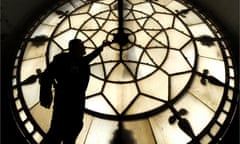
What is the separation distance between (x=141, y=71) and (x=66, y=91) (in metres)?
1.88

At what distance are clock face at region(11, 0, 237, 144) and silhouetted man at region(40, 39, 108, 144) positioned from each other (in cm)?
120

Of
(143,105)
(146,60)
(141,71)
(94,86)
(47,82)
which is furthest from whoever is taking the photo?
(146,60)

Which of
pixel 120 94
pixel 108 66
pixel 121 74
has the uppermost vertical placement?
Result: pixel 108 66

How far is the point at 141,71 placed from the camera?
14.4 ft

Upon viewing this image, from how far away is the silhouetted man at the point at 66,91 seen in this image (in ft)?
8.63

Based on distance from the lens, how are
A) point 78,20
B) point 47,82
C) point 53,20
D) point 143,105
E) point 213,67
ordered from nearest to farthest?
point 47,82 < point 143,105 < point 213,67 < point 78,20 < point 53,20

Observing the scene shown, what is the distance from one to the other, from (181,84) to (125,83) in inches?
27.5

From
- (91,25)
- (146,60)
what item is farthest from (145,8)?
(146,60)

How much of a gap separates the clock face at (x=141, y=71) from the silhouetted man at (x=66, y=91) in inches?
47.3

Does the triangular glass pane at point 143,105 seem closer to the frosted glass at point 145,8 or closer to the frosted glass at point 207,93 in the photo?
the frosted glass at point 207,93

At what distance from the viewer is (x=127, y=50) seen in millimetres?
4602

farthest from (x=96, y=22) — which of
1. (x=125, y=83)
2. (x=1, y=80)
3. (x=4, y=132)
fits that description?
(x=4, y=132)

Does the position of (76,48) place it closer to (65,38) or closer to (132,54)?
(132,54)

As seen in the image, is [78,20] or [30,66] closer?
[30,66]
